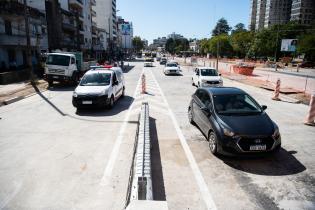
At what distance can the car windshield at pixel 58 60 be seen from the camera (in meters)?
21.0

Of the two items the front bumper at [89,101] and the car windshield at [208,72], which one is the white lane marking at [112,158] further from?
the car windshield at [208,72]

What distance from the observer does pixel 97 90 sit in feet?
40.8

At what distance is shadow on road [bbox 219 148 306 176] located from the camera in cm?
654

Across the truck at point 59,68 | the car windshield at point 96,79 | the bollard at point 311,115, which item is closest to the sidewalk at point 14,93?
the truck at point 59,68

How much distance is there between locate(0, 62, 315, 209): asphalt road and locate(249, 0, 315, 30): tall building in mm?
155543

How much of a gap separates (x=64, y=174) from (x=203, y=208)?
322 cm

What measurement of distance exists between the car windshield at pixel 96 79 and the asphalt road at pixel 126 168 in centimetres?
257

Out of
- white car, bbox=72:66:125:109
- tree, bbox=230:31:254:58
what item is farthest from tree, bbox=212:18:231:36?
white car, bbox=72:66:125:109

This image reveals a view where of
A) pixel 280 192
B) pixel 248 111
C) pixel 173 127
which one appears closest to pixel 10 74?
pixel 173 127

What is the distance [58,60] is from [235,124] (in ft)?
57.3

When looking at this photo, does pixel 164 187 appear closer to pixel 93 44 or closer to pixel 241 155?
pixel 241 155

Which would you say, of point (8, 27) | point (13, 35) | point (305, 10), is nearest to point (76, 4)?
point (8, 27)

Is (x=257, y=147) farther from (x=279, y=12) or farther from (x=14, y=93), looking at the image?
(x=279, y=12)

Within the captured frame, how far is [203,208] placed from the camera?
498 cm
